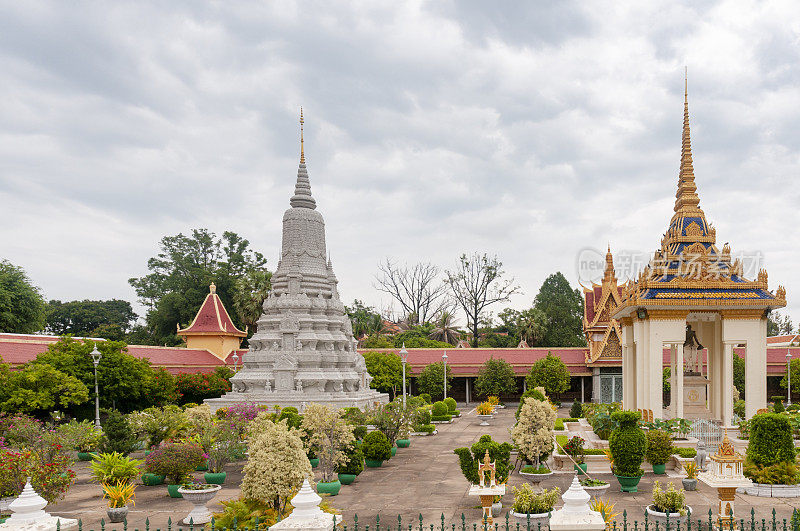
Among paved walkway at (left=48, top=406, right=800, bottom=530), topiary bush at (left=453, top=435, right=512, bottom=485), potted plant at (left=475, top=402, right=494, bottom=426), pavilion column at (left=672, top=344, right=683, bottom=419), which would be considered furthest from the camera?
potted plant at (left=475, top=402, right=494, bottom=426)

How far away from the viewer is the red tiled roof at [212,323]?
153 ft

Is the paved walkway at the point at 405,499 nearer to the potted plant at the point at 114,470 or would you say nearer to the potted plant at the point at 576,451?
the potted plant at the point at 576,451

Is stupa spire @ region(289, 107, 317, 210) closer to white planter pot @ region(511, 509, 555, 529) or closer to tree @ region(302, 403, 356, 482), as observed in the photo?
tree @ region(302, 403, 356, 482)

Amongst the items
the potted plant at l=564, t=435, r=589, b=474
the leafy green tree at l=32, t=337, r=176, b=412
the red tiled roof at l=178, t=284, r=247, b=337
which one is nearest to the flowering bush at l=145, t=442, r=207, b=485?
the potted plant at l=564, t=435, r=589, b=474

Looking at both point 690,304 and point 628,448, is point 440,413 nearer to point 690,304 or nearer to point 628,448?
point 690,304

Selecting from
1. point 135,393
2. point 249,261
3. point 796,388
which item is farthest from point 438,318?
point 135,393

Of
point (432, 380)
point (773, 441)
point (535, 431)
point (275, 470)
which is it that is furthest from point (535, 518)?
point (432, 380)

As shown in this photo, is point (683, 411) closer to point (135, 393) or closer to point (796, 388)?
point (796, 388)

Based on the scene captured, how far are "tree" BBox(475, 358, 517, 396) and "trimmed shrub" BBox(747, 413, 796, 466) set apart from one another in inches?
1098

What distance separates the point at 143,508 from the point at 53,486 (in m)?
2.13

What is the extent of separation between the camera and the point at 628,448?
15.8 m

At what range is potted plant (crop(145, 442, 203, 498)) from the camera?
665 inches

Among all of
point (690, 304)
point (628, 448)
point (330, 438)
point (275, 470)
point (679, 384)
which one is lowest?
point (330, 438)

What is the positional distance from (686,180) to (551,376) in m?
19.2
